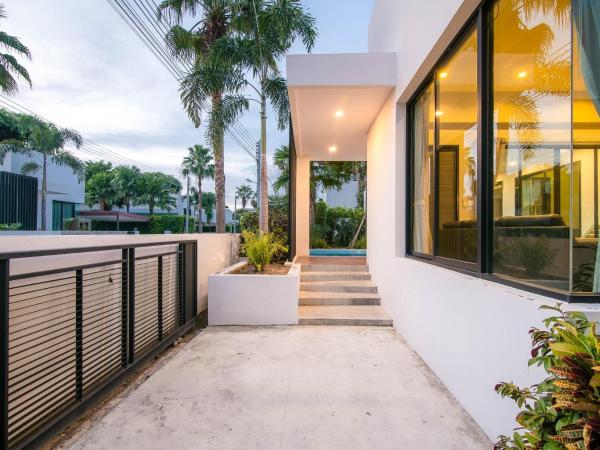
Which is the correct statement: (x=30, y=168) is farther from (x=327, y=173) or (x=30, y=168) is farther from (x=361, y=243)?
(x=361, y=243)

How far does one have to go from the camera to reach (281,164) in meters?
12.1

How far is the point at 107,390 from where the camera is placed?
2.43 metres

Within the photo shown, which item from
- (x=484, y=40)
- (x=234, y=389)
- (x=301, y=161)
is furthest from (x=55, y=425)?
(x=301, y=161)

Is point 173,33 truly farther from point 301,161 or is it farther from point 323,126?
point 323,126

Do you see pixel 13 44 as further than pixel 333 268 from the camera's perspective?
Yes

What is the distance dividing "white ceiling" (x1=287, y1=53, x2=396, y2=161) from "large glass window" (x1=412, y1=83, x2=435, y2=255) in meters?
0.67

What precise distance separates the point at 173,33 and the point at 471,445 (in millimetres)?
10270

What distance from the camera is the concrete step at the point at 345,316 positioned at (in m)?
4.38

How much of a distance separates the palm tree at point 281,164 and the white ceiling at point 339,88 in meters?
5.30

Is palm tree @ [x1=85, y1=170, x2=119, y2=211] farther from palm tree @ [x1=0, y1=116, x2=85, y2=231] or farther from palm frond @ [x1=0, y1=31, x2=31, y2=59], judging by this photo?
palm frond @ [x1=0, y1=31, x2=31, y2=59]

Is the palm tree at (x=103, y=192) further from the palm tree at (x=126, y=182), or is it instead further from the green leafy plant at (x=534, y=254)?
the green leafy plant at (x=534, y=254)

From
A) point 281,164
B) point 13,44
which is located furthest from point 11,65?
point 281,164

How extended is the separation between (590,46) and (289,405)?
2.70 metres

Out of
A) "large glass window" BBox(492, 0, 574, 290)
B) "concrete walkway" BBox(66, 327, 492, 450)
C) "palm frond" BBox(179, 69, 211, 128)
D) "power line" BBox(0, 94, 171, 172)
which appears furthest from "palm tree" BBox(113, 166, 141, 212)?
"large glass window" BBox(492, 0, 574, 290)
